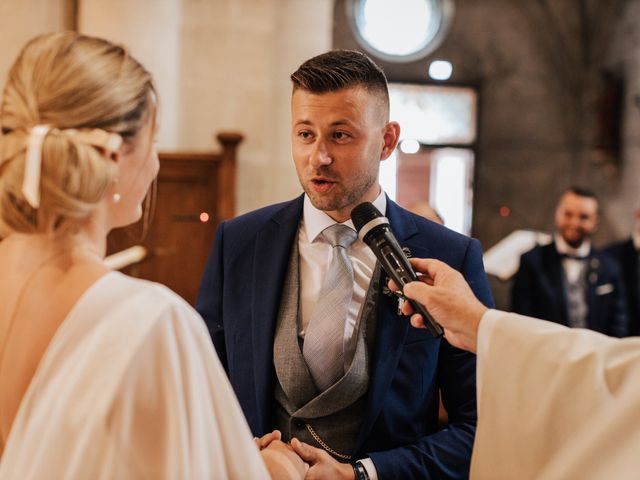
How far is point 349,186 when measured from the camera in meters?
2.11

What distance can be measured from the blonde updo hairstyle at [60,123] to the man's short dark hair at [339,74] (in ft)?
2.80

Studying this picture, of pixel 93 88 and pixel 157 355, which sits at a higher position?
pixel 93 88

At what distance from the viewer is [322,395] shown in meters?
1.90

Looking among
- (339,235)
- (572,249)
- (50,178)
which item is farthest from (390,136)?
(572,249)

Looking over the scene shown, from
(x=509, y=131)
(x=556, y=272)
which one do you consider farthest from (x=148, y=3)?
(x=509, y=131)

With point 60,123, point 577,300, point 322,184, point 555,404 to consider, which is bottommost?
point 577,300

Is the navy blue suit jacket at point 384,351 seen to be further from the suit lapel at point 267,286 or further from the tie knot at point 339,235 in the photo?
the tie knot at point 339,235

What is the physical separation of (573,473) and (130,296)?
975mm

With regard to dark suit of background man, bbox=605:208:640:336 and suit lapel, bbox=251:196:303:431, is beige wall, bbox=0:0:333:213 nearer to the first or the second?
dark suit of background man, bbox=605:208:640:336

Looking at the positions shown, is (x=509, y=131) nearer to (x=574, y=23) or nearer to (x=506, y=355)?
(x=574, y=23)

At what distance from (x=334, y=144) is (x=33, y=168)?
3.32 feet

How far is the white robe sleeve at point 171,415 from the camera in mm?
1176

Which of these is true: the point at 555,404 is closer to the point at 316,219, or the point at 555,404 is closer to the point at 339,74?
the point at 316,219

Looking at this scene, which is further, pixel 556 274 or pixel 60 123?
pixel 556 274
